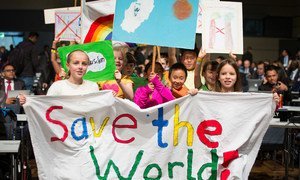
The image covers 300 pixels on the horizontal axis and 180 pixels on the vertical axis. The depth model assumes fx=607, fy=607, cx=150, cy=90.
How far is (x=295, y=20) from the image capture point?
1094 inches

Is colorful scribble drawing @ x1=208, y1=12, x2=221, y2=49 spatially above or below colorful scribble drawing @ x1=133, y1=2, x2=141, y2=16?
below

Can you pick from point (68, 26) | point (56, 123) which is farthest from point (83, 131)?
point (68, 26)

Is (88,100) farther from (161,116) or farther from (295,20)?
(295,20)

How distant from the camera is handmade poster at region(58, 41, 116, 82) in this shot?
6.18 metres

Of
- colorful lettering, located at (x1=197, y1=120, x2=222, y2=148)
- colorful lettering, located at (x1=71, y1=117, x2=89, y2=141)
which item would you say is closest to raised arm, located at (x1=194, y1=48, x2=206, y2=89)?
colorful lettering, located at (x1=197, y1=120, x2=222, y2=148)

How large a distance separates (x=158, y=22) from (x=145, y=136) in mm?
1115

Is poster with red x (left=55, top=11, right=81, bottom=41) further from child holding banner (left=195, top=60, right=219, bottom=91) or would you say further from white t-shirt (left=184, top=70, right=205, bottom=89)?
child holding banner (left=195, top=60, right=219, bottom=91)

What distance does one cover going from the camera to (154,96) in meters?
5.86

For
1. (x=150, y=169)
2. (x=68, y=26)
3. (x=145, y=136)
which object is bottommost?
(x=150, y=169)

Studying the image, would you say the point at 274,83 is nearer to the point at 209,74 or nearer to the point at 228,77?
the point at 209,74

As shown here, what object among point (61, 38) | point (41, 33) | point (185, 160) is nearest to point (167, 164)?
point (185, 160)

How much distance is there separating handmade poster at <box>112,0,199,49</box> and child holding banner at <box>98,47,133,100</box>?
425mm

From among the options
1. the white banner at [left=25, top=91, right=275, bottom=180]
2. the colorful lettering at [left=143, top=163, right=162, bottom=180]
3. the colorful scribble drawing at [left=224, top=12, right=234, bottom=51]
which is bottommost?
the colorful lettering at [left=143, top=163, right=162, bottom=180]

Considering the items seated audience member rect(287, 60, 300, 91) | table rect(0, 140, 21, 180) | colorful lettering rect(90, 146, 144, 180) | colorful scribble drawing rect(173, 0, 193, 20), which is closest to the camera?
colorful lettering rect(90, 146, 144, 180)
